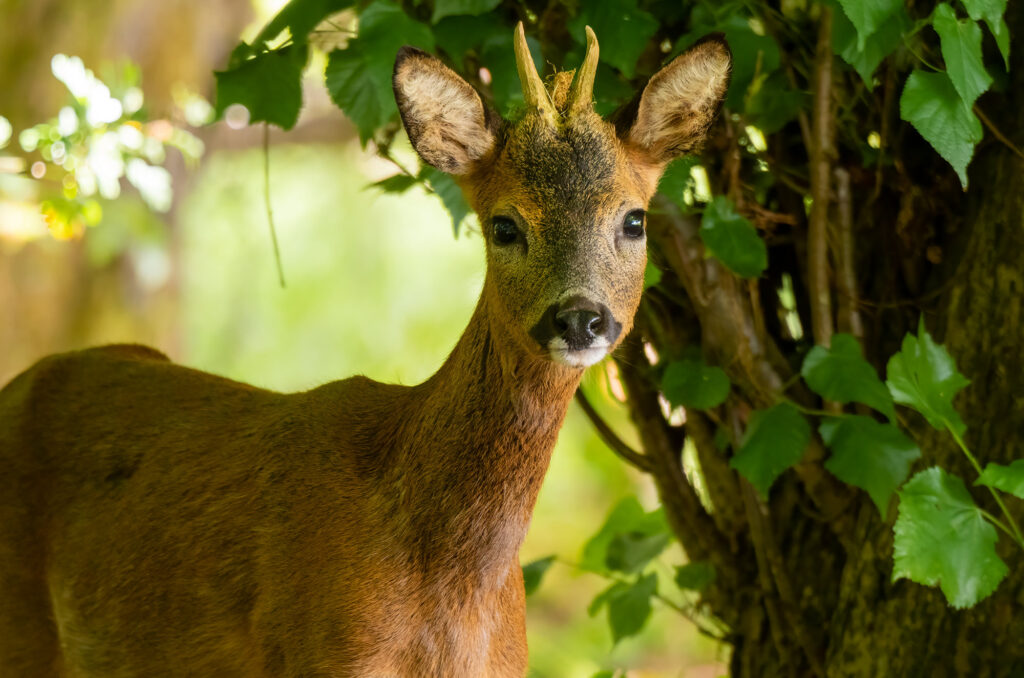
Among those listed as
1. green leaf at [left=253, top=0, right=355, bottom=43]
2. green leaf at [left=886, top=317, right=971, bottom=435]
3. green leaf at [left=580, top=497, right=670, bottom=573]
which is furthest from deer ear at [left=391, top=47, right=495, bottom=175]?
green leaf at [left=580, top=497, right=670, bottom=573]

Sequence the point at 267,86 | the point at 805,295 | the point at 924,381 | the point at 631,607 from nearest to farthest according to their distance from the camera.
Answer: the point at 924,381 → the point at 267,86 → the point at 805,295 → the point at 631,607

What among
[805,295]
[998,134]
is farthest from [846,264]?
[998,134]

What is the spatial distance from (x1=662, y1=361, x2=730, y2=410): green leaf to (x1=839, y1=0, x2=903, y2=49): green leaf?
963 millimetres

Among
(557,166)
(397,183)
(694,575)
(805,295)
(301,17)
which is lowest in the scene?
(694,575)

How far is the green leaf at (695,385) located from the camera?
10.3ft

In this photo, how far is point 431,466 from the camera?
2771 millimetres

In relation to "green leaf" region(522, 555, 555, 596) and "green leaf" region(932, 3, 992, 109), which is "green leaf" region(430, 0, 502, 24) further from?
"green leaf" region(522, 555, 555, 596)

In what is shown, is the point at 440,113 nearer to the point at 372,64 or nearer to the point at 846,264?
the point at 372,64

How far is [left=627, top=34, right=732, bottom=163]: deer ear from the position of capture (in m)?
2.73

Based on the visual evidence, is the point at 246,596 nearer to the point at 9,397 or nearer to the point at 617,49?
the point at 9,397

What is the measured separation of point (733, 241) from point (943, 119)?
61cm

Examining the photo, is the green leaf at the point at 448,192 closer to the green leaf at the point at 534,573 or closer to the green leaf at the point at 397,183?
the green leaf at the point at 397,183

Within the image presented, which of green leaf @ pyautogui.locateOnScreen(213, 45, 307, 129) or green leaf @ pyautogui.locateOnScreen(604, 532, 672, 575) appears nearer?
green leaf @ pyautogui.locateOnScreen(213, 45, 307, 129)

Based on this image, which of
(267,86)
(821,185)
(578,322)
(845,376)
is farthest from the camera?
(267,86)
